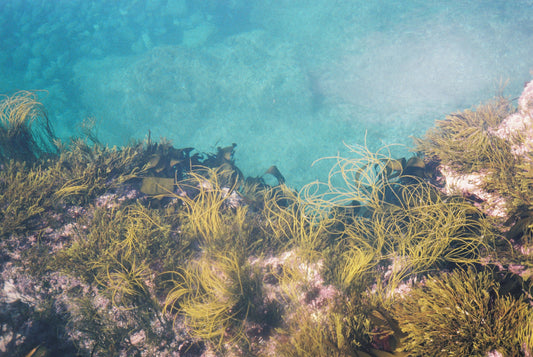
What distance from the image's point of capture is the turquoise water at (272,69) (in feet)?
18.6

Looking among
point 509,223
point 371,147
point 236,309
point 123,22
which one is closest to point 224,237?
point 236,309

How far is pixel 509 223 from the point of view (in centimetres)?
188

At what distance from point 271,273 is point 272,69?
5778mm

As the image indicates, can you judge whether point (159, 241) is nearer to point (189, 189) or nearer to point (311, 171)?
point (189, 189)

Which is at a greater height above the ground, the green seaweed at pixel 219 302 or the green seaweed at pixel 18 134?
the green seaweed at pixel 18 134

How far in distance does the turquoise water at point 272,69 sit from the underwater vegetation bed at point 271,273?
3196 mm

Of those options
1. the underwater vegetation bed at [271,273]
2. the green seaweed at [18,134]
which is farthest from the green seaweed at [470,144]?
the green seaweed at [18,134]

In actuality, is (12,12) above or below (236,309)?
above

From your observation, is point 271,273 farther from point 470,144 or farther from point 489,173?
point 470,144

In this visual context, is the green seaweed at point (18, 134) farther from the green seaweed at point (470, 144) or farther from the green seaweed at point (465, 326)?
the green seaweed at point (470, 144)

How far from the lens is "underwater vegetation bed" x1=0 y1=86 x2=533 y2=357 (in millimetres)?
1533

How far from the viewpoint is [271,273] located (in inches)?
90.2

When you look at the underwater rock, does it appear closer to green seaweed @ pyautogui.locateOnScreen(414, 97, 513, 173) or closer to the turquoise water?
green seaweed @ pyautogui.locateOnScreen(414, 97, 513, 173)

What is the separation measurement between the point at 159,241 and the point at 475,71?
7.48 metres
